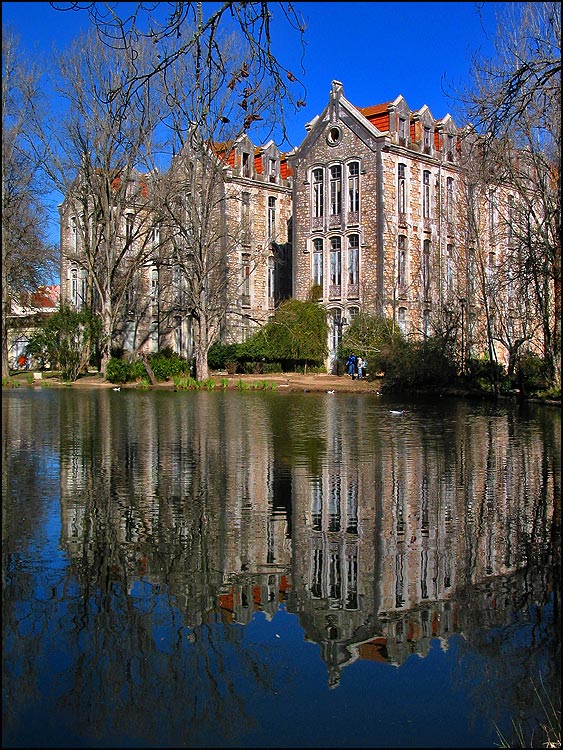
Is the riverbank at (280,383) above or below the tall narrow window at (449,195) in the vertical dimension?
below

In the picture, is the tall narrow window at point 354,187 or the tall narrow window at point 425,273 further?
the tall narrow window at point 425,273

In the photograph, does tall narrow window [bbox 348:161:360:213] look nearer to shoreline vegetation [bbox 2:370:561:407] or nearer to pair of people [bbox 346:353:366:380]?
pair of people [bbox 346:353:366:380]

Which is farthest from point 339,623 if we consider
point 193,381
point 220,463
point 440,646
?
point 193,381

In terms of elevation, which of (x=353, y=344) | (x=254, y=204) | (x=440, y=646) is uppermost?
(x=254, y=204)

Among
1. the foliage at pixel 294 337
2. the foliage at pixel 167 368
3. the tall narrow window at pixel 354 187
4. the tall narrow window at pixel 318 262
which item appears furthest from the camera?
the tall narrow window at pixel 318 262

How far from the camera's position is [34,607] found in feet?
18.7

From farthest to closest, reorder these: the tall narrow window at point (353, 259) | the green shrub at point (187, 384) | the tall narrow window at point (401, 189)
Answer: the tall narrow window at point (353, 259)
the tall narrow window at point (401, 189)
the green shrub at point (187, 384)

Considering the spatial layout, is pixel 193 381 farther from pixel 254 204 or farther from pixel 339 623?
pixel 339 623

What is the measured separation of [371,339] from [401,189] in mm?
10492

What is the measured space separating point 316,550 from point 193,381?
3100 centimetres

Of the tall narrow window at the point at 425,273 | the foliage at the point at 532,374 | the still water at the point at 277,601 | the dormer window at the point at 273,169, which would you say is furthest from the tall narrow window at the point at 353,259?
the still water at the point at 277,601

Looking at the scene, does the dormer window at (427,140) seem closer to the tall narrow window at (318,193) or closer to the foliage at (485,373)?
the tall narrow window at (318,193)

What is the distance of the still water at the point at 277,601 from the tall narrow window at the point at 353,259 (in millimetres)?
33028

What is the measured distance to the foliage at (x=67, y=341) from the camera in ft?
111
